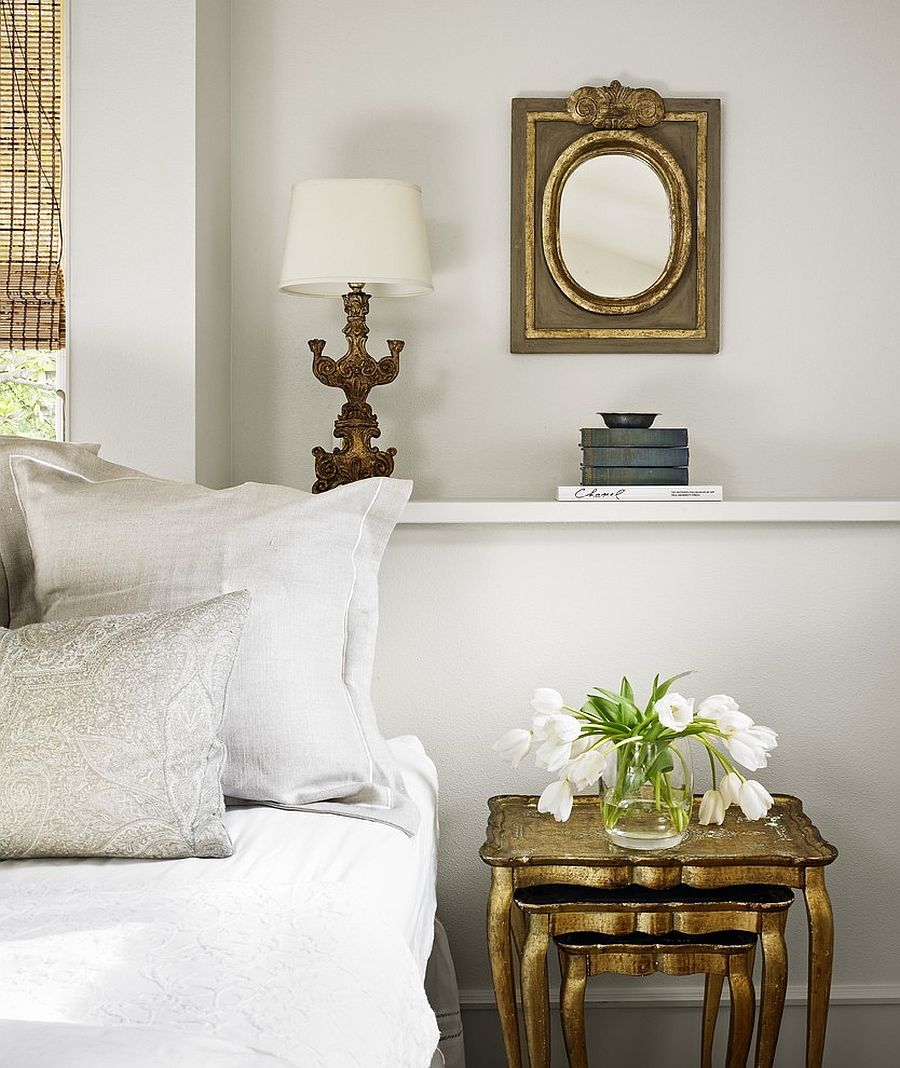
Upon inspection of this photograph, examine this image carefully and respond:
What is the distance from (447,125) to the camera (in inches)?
99.0

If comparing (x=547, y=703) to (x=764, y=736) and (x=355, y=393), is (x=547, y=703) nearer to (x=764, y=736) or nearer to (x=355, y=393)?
(x=764, y=736)

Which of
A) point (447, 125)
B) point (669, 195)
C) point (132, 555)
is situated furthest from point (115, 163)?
point (669, 195)

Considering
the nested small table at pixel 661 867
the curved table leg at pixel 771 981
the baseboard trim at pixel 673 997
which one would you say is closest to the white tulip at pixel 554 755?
the nested small table at pixel 661 867

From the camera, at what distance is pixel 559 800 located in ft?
5.87

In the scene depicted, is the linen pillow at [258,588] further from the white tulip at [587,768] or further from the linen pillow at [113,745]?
the white tulip at [587,768]

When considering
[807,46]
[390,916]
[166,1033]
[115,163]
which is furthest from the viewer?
[807,46]

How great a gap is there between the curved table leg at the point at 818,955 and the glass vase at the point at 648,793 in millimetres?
230

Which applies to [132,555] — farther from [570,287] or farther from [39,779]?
[570,287]

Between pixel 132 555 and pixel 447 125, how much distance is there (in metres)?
1.39

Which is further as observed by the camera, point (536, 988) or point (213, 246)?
point (213, 246)

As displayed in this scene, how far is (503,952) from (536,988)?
0.25 feet

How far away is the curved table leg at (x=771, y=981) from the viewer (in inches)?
69.7

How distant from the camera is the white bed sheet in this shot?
1.31 metres

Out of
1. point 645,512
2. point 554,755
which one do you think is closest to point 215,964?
point 554,755
